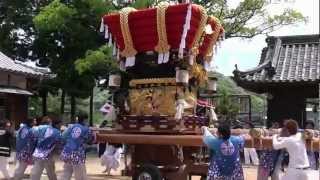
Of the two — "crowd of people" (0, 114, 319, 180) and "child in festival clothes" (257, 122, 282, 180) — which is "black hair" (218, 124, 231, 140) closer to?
"crowd of people" (0, 114, 319, 180)

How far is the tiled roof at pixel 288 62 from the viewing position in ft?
52.3

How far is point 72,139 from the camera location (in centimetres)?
1032

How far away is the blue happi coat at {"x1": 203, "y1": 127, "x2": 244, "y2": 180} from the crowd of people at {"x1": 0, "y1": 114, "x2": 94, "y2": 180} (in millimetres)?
3110

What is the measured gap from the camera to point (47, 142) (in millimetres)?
10891

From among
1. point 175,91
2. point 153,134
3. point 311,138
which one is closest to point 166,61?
point 175,91

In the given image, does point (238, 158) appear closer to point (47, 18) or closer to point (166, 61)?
point (166, 61)

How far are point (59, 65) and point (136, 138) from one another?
15.0 meters

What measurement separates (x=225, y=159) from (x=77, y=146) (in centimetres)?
340

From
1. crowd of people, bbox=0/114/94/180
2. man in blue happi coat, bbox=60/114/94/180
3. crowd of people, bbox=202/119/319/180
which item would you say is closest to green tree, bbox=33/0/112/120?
crowd of people, bbox=0/114/94/180

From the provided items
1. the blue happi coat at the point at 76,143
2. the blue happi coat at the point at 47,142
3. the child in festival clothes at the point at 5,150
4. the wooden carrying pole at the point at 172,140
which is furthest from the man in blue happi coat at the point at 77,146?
the child in festival clothes at the point at 5,150

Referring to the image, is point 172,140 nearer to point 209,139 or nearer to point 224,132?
point 209,139

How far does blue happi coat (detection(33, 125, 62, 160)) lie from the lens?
10.9m

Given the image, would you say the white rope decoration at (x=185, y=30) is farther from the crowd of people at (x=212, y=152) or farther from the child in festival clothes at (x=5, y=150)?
the child in festival clothes at (x=5, y=150)

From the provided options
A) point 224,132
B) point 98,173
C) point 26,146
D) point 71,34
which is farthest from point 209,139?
point 71,34
